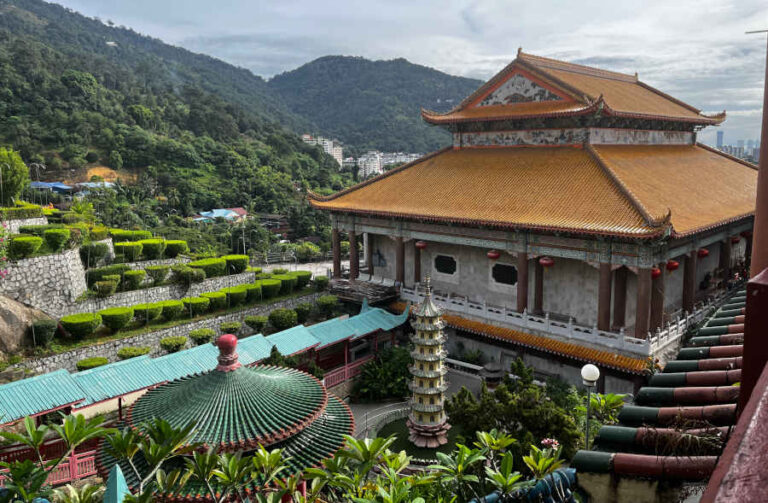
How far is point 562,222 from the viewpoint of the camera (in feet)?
60.4

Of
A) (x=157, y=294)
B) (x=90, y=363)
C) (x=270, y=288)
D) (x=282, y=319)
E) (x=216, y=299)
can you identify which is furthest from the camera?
(x=270, y=288)

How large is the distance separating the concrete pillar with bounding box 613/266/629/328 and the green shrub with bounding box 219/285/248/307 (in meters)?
14.8

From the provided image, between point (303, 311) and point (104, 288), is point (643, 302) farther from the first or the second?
point (104, 288)

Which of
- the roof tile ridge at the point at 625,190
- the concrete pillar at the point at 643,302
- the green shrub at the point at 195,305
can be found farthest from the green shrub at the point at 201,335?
the roof tile ridge at the point at 625,190

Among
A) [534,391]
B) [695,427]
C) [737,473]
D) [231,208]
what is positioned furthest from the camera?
[231,208]

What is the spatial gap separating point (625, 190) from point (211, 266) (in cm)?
1764

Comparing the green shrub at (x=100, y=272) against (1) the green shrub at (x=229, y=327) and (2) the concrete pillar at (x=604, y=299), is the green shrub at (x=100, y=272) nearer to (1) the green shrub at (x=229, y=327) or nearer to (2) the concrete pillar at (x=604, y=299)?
(1) the green shrub at (x=229, y=327)

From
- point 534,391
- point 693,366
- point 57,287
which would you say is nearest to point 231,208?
point 57,287

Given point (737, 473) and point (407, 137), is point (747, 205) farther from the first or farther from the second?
point (407, 137)

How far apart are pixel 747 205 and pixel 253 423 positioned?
2250 centimetres

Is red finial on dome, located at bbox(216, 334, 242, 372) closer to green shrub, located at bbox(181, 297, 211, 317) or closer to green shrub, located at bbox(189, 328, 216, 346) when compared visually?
green shrub, located at bbox(189, 328, 216, 346)

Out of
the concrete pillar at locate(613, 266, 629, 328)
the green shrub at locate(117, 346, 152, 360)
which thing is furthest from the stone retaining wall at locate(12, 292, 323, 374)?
the concrete pillar at locate(613, 266, 629, 328)

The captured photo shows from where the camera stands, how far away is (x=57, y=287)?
21.3 meters

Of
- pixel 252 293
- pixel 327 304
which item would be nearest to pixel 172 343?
pixel 252 293
